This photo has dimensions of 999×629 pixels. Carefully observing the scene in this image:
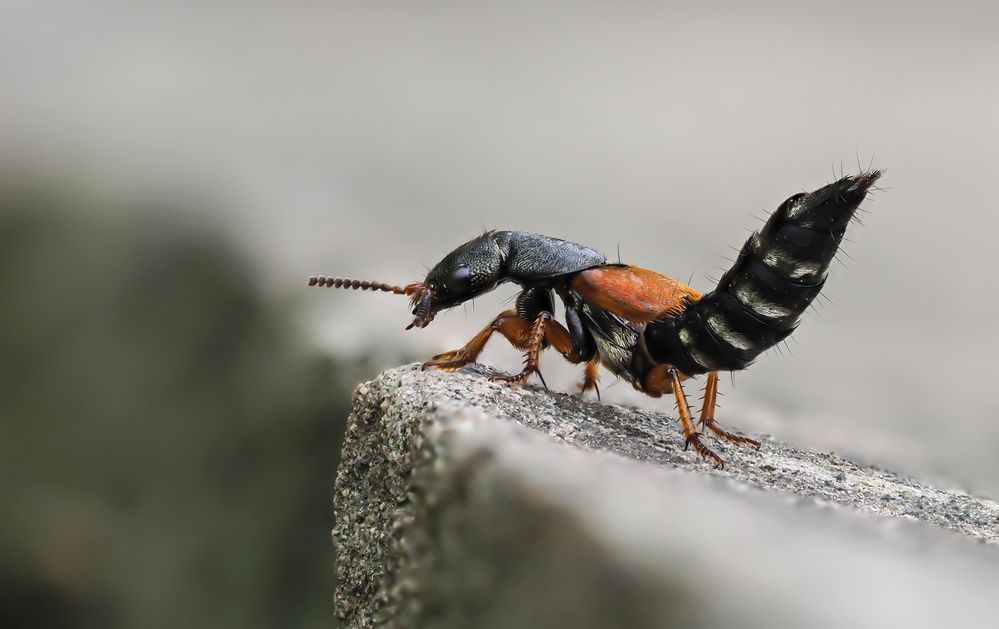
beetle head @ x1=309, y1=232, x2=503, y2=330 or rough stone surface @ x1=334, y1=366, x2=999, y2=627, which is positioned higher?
beetle head @ x1=309, y1=232, x2=503, y2=330

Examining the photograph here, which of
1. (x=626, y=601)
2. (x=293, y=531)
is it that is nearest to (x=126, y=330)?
(x=293, y=531)

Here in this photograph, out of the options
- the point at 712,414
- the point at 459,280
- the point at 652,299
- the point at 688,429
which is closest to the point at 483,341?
the point at 459,280

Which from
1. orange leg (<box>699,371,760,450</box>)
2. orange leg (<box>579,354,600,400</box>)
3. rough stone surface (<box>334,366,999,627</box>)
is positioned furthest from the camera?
orange leg (<box>579,354,600,400</box>)

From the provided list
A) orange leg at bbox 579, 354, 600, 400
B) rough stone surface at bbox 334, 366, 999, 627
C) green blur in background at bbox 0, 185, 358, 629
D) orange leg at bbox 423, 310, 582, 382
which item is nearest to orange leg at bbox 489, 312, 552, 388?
orange leg at bbox 423, 310, 582, 382

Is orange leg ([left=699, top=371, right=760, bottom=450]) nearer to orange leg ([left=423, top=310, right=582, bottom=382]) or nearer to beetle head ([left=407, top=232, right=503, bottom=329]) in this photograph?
orange leg ([left=423, top=310, right=582, bottom=382])

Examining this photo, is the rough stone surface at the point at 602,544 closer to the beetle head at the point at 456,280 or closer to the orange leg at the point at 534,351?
the orange leg at the point at 534,351

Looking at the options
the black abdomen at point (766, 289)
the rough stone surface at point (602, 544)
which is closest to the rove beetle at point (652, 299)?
the black abdomen at point (766, 289)

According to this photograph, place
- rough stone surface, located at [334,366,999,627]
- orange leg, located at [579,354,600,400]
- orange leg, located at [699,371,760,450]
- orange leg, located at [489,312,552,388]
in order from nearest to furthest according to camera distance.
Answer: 1. rough stone surface, located at [334,366,999,627]
2. orange leg, located at [489,312,552,388]
3. orange leg, located at [699,371,760,450]
4. orange leg, located at [579,354,600,400]

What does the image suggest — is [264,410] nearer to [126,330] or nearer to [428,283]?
[126,330]
